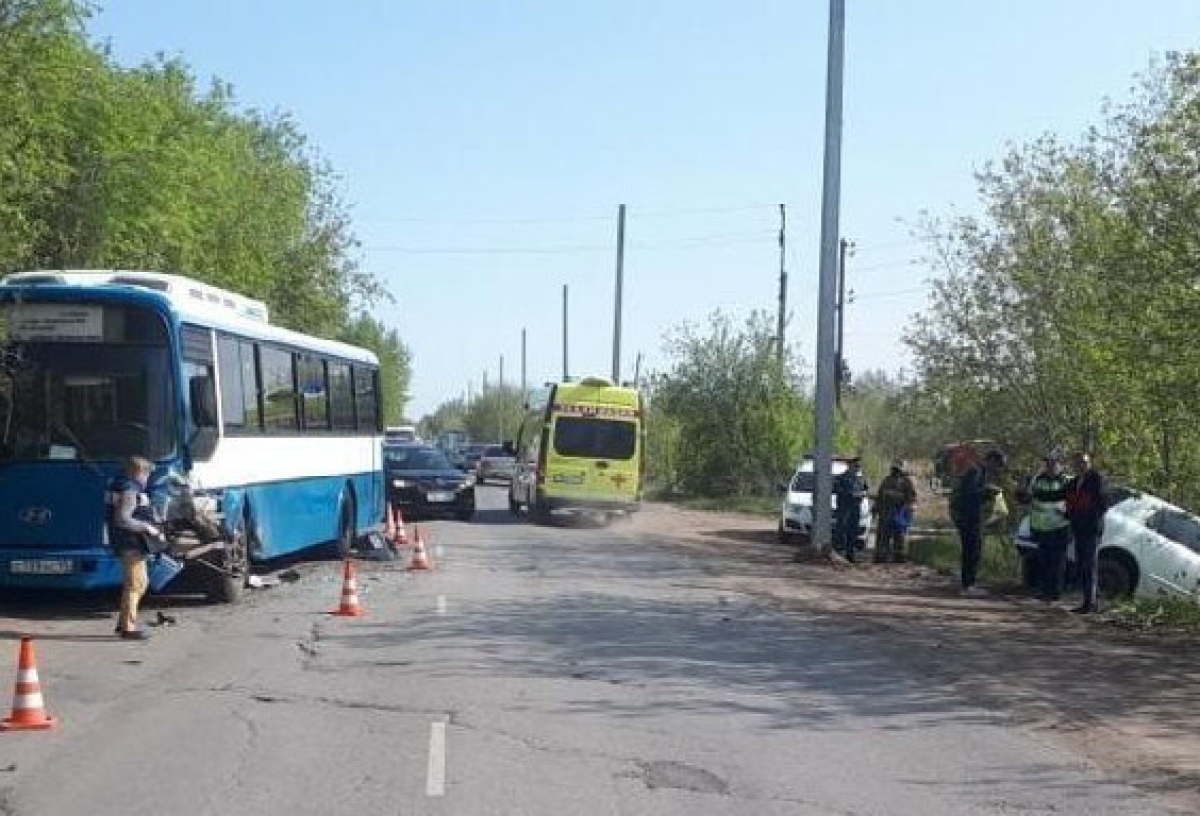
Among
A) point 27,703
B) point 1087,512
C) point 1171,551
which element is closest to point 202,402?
point 27,703

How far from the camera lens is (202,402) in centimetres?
1527

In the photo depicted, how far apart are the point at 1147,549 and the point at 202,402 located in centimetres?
1190

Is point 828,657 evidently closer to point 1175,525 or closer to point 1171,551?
point 1171,551

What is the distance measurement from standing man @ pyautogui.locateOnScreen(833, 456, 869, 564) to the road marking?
57.6 feet

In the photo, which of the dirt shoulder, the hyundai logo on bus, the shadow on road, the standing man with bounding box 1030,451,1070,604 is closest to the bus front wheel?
the hyundai logo on bus

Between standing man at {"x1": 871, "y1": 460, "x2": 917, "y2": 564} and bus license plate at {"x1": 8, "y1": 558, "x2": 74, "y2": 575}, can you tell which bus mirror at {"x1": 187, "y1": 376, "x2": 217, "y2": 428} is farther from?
standing man at {"x1": 871, "y1": 460, "x2": 917, "y2": 564}

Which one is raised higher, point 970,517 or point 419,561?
point 970,517

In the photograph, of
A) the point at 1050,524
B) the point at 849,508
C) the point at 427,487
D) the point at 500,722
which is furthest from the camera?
the point at 427,487

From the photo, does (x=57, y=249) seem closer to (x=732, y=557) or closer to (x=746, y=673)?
(x=732, y=557)

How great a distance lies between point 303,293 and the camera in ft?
141

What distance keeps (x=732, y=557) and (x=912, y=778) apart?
60.8 feet

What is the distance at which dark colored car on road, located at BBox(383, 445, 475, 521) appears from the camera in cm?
3256

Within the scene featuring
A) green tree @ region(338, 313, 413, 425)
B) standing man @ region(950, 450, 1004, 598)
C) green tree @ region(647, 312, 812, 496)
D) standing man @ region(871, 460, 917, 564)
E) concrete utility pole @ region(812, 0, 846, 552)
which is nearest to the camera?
standing man @ region(950, 450, 1004, 598)

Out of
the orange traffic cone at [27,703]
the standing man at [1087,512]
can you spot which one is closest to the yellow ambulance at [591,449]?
the standing man at [1087,512]
